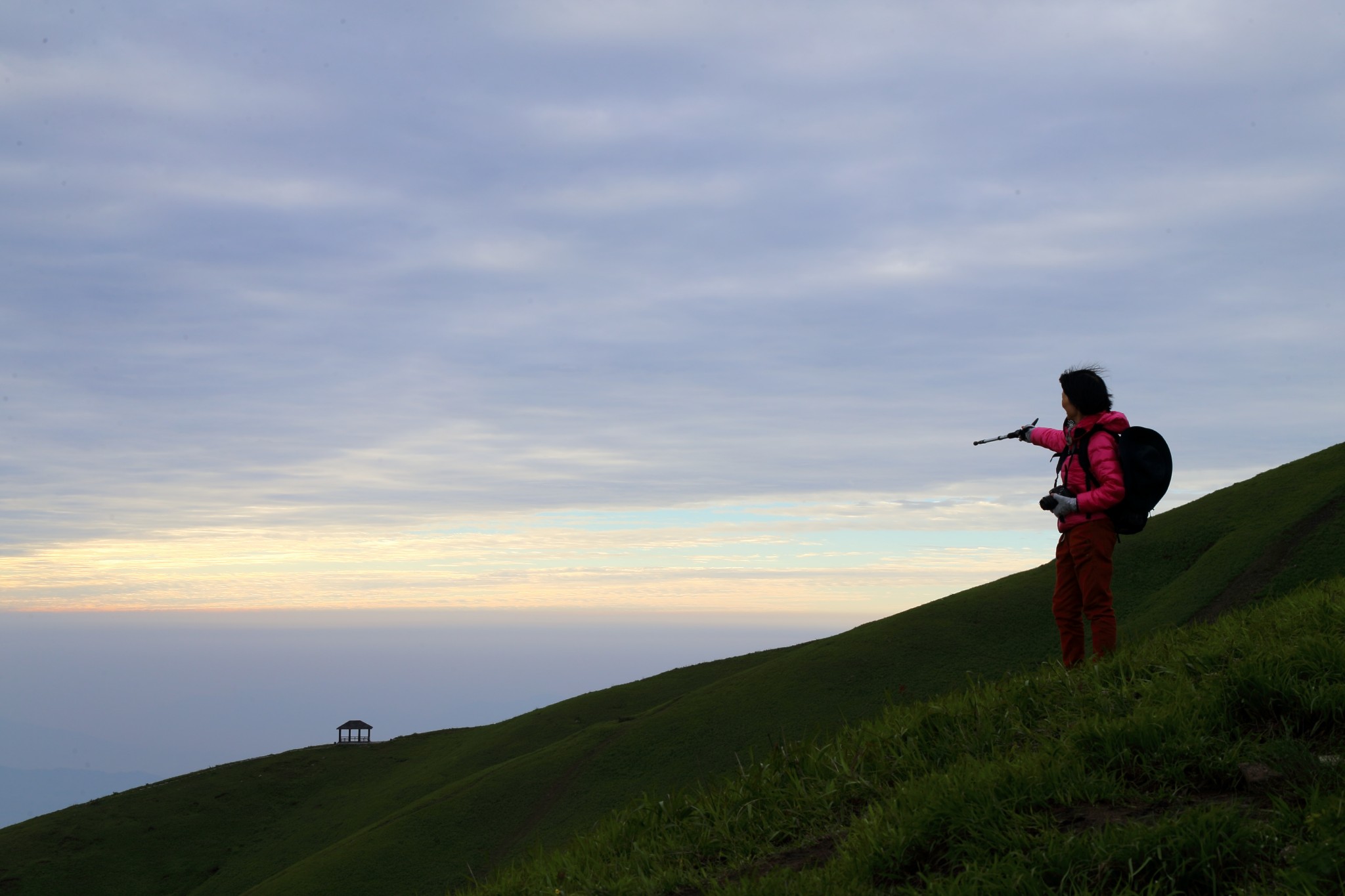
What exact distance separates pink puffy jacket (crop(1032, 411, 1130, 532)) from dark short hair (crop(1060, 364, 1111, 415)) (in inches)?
4.2

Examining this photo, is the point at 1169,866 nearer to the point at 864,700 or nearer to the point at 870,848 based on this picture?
the point at 870,848

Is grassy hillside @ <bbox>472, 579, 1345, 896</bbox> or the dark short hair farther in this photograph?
the dark short hair

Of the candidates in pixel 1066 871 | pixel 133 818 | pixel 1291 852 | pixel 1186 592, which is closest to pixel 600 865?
pixel 1066 871

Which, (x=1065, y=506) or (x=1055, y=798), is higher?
(x=1065, y=506)

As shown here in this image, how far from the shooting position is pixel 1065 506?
11828 mm

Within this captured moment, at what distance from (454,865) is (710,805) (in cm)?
4432

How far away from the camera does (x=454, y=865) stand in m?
47.9

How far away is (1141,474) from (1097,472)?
50cm

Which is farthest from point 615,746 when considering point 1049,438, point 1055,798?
point 1055,798

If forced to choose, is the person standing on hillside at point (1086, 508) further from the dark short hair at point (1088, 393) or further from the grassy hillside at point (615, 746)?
the grassy hillside at point (615, 746)

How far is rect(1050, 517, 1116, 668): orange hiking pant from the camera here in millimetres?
11656

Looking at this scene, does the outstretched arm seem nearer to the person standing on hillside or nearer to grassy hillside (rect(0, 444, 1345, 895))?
the person standing on hillside

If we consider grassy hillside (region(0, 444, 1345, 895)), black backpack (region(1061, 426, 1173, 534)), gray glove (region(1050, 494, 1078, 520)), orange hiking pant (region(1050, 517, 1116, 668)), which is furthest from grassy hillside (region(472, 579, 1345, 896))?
grassy hillside (region(0, 444, 1345, 895))

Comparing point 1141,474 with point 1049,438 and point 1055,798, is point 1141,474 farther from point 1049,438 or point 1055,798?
point 1055,798
